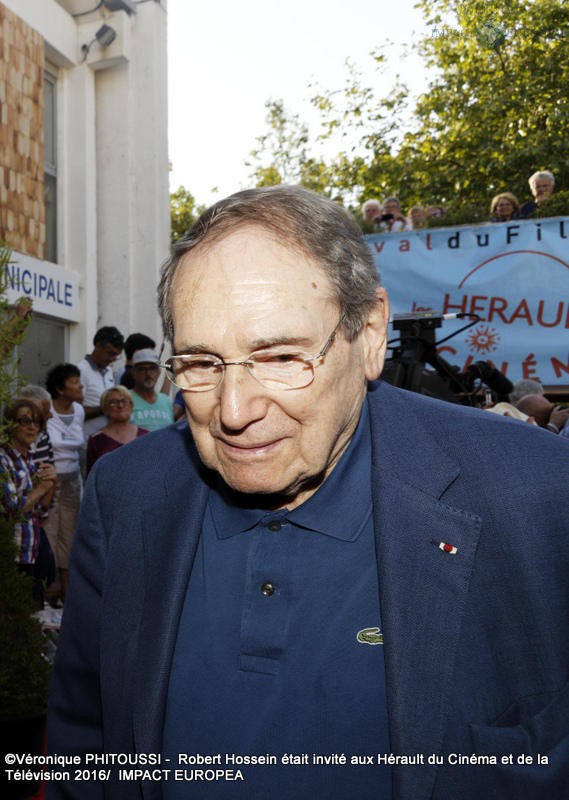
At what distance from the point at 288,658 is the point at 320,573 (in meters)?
0.18

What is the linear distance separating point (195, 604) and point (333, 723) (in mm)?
388

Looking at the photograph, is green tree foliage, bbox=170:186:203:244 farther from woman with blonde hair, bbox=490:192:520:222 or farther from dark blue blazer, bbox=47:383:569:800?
dark blue blazer, bbox=47:383:569:800

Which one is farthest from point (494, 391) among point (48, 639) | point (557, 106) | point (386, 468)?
point (557, 106)

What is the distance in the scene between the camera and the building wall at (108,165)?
10.4 metres

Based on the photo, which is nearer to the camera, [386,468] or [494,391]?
[386,468]

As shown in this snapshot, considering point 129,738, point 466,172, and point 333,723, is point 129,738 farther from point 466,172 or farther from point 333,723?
point 466,172

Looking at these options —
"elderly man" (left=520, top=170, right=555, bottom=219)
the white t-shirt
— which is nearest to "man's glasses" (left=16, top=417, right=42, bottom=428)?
the white t-shirt

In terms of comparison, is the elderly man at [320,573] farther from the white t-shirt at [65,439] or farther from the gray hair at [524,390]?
the white t-shirt at [65,439]

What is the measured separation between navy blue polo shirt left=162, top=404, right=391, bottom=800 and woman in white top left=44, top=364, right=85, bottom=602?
197 inches

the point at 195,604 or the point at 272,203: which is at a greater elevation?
the point at 272,203

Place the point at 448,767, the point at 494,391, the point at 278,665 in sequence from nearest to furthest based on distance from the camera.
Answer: the point at 448,767 → the point at 278,665 → the point at 494,391

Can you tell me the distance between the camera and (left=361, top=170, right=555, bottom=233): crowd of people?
306 inches

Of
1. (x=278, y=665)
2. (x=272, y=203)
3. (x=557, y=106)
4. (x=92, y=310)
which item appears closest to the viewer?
(x=278, y=665)

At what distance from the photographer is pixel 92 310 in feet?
34.7
